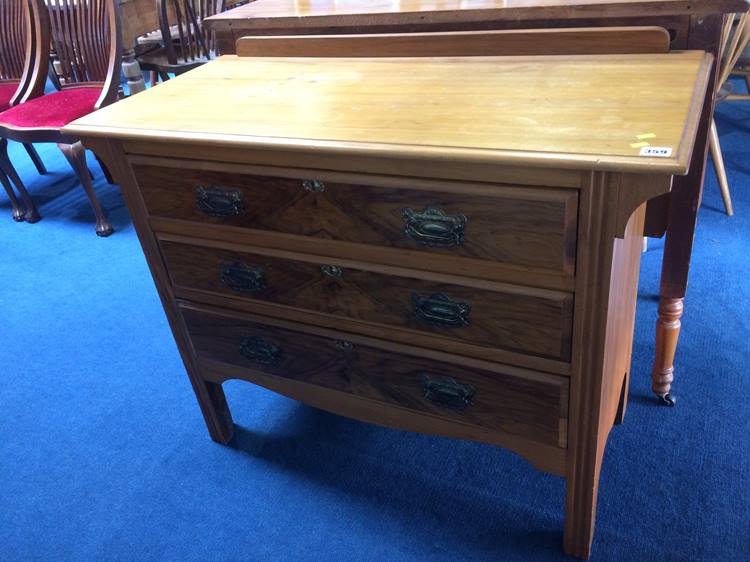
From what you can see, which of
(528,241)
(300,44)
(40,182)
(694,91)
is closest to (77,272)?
(40,182)

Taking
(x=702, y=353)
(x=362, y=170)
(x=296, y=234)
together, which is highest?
(x=362, y=170)

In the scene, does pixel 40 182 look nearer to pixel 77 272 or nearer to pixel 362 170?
pixel 77 272

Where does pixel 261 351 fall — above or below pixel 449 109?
below

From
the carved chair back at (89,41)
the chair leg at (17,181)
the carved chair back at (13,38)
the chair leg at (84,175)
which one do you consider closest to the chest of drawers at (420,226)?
the chair leg at (84,175)

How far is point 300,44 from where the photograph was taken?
4.07 feet

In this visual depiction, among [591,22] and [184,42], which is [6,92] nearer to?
[184,42]

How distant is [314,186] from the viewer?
36.4 inches

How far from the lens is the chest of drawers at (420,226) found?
2.60ft

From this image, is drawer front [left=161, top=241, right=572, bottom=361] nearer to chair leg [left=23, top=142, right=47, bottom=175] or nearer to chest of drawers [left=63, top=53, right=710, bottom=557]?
chest of drawers [left=63, top=53, right=710, bottom=557]

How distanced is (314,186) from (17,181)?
2087mm

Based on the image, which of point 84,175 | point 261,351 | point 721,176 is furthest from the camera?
point 84,175

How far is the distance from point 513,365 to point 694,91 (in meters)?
0.45

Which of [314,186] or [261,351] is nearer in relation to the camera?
[314,186]

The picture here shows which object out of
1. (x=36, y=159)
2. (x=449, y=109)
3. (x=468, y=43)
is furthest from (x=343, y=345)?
(x=36, y=159)
